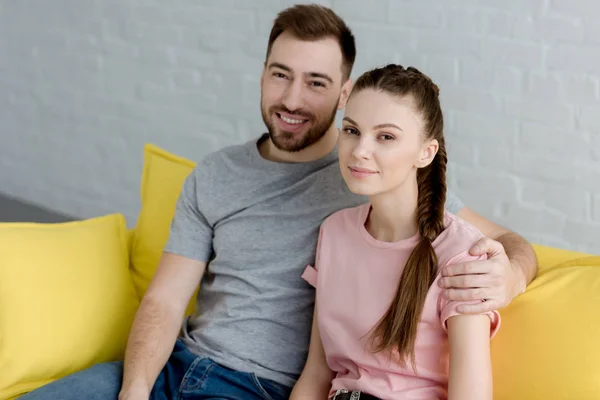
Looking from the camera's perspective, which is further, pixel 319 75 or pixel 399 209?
pixel 319 75

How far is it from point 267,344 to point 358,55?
1.45 m

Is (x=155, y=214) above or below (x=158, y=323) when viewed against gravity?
above

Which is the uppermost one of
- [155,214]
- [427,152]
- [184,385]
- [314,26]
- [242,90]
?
[314,26]

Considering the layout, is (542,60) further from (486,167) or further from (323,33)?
(323,33)

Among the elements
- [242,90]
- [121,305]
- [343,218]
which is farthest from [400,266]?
[242,90]

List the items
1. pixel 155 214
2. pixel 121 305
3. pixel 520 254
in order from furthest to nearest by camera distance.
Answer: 1. pixel 155 214
2. pixel 121 305
3. pixel 520 254

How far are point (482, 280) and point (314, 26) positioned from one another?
76cm

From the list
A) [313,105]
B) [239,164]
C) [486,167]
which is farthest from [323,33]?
[486,167]

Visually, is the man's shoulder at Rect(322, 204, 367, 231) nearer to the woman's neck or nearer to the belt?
the woman's neck

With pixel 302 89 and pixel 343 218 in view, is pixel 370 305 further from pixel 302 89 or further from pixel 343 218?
pixel 302 89

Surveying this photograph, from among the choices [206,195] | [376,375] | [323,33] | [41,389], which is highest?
[323,33]

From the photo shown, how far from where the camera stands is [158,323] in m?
2.02

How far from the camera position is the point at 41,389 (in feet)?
6.21

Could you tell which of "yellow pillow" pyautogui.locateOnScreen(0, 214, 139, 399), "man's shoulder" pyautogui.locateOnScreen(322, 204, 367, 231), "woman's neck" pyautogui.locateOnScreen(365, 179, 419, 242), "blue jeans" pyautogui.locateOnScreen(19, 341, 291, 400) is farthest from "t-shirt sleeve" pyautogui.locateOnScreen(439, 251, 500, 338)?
"yellow pillow" pyautogui.locateOnScreen(0, 214, 139, 399)
